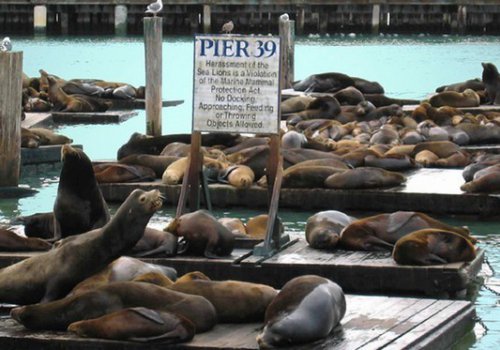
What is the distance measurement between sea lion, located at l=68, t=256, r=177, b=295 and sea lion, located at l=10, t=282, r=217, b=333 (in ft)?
0.80

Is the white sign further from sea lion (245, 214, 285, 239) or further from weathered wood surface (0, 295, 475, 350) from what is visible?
weathered wood surface (0, 295, 475, 350)

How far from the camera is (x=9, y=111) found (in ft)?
39.1

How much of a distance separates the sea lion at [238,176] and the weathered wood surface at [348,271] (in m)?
3.20

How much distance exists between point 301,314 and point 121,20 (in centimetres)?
4070

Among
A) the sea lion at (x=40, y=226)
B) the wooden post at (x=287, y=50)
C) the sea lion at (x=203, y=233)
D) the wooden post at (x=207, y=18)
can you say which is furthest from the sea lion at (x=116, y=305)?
the wooden post at (x=207, y=18)

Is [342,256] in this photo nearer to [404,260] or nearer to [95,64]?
[404,260]

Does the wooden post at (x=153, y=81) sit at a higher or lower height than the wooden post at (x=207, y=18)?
higher

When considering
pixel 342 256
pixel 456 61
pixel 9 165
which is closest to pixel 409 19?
pixel 456 61

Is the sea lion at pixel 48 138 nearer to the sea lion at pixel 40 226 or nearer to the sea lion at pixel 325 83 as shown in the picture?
Answer: the sea lion at pixel 40 226

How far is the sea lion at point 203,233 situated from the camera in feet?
25.9

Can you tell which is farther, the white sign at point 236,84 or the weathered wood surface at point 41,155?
the weathered wood surface at point 41,155

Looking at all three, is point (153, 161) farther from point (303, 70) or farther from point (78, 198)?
point (303, 70)

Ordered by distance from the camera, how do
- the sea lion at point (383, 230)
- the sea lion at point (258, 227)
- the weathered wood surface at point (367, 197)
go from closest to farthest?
the sea lion at point (383, 230), the sea lion at point (258, 227), the weathered wood surface at point (367, 197)

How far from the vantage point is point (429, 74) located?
32.9m
